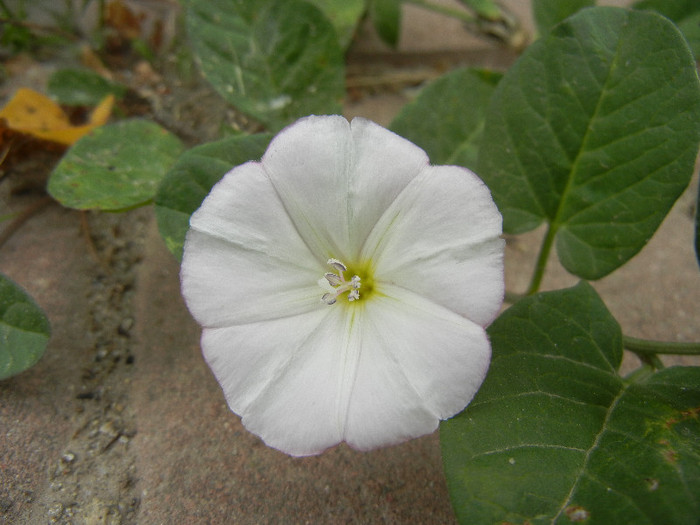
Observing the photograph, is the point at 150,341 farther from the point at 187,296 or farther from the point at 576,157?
the point at 576,157

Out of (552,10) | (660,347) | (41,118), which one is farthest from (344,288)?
(552,10)

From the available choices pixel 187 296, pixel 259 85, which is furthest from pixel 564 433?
pixel 259 85

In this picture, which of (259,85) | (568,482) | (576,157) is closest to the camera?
(568,482)

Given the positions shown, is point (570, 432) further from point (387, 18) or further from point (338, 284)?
point (387, 18)

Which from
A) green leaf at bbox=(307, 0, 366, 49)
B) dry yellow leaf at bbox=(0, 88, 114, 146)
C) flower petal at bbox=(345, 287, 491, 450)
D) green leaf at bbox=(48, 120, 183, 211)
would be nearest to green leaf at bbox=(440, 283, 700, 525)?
flower petal at bbox=(345, 287, 491, 450)

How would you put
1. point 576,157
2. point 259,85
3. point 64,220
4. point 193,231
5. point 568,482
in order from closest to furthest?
point 568,482
point 193,231
point 576,157
point 64,220
point 259,85

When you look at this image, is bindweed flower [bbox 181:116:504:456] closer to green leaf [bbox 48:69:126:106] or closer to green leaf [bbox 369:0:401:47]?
green leaf [bbox 48:69:126:106]
